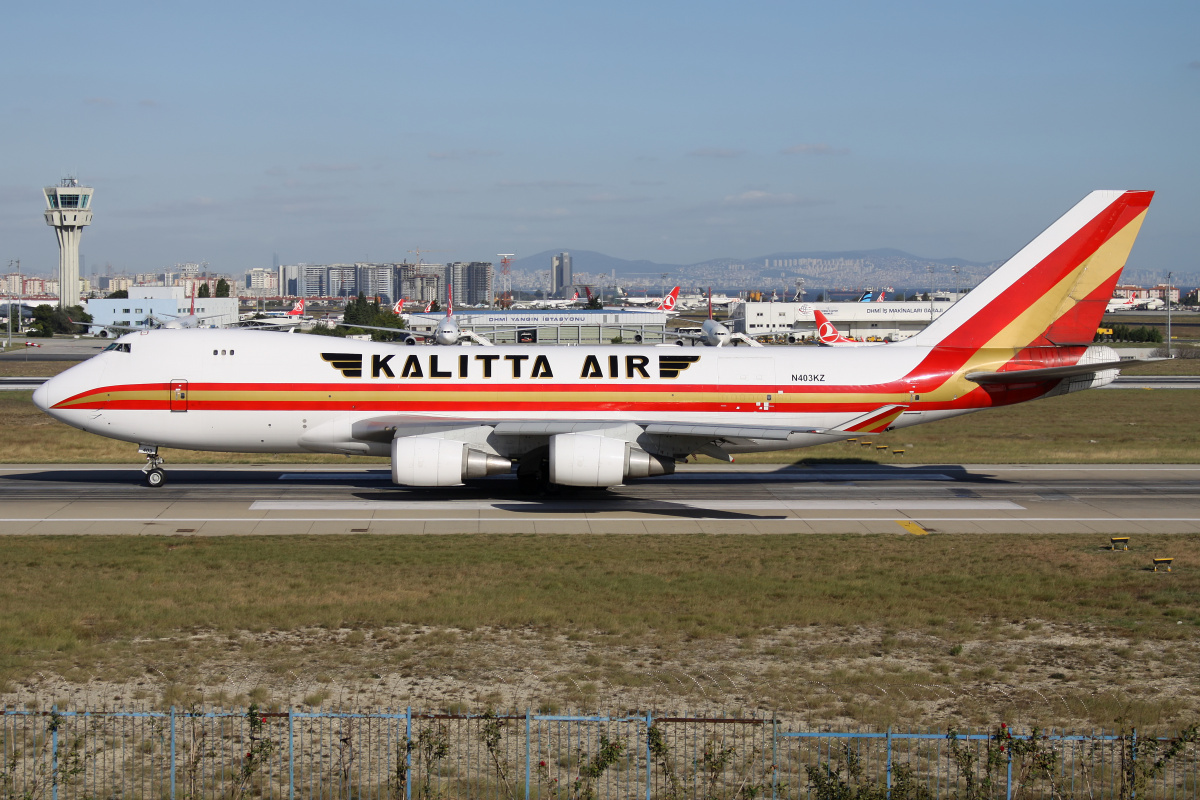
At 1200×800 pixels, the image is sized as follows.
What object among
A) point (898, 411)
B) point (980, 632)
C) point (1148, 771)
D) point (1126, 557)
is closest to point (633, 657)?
point (980, 632)

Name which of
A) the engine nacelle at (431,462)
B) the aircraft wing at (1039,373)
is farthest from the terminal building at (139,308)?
the aircraft wing at (1039,373)

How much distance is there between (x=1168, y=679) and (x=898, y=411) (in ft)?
60.1

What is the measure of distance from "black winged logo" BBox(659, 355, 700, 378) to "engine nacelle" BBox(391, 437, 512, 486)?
6696 millimetres

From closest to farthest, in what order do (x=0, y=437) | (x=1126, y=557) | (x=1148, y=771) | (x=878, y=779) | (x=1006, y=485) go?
1. (x=1148, y=771)
2. (x=878, y=779)
3. (x=1126, y=557)
4. (x=1006, y=485)
5. (x=0, y=437)

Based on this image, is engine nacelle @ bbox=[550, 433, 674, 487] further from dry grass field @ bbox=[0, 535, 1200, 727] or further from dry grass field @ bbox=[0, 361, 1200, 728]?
dry grass field @ bbox=[0, 535, 1200, 727]

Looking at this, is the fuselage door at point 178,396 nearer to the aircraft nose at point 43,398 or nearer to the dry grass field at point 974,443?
the aircraft nose at point 43,398

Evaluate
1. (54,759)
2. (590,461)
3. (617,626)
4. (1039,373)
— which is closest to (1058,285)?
(1039,373)

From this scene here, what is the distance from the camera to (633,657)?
17.3m

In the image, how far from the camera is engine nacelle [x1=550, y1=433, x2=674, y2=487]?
3075cm

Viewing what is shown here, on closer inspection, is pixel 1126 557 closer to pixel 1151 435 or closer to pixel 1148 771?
pixel 1148 771

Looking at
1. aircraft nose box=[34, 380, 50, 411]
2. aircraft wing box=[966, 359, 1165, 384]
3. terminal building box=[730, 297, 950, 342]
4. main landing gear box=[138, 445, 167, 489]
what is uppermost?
terminal building box=[730, 297, 950, 342]

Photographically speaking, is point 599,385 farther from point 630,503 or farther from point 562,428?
point 630,503

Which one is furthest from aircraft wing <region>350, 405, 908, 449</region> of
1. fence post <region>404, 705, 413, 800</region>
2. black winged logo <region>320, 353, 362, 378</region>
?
fence post <region>404, 705, 413, 800</region>

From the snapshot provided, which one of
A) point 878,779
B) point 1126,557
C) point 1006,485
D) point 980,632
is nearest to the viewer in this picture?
point 878,779
